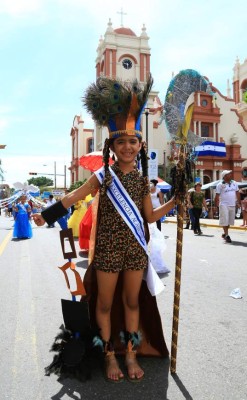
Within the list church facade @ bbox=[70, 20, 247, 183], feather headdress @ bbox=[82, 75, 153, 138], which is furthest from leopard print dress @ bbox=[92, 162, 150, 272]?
church facade @ bbox=[70, 20, 247, 183]

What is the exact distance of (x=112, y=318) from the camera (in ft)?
Answer: 9.00

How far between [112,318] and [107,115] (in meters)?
1.47

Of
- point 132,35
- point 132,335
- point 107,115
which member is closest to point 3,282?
point 132,335

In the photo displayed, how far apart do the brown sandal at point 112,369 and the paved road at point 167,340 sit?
5 centimetres

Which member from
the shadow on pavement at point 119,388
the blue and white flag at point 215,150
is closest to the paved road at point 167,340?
the shadow on pavement at point 119,388

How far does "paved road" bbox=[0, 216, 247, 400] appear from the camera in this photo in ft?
7.41

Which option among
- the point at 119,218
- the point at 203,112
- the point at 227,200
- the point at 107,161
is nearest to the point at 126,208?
the point at 119,218

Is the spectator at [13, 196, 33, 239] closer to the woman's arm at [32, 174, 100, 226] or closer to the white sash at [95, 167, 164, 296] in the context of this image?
the woman's arm at [32, 174, 100, 226]

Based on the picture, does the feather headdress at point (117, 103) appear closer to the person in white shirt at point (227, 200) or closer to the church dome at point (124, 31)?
the person in white shirt at point (227, 200)

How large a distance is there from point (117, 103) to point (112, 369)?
69.3 inches

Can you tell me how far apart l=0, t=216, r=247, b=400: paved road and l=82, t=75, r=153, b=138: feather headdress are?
1.64m

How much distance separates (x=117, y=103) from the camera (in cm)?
248

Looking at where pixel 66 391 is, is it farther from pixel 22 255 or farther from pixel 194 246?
pixel 194 246

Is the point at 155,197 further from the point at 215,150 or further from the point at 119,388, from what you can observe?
the point at 215,150
